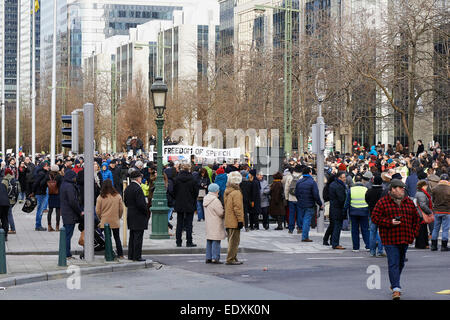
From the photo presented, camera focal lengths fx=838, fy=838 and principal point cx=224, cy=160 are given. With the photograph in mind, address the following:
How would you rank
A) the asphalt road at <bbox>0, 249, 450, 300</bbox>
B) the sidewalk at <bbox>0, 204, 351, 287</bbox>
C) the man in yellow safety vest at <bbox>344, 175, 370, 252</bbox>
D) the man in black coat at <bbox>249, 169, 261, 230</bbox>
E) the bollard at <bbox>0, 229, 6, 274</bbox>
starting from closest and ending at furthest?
the asphalt road at <bbox>0, 249, 450, 300</bbox> < the bollard at <bbox>0, 229, 6, 274</bbox> < the sidewalk at <bbox>0, 204, 351, 287</bbox> < the man in yellow safety vest at <bbox>344, 175, 370, 252</bbox> < the man in black coat at <bbox>249, 169, 261, 230</bbox>

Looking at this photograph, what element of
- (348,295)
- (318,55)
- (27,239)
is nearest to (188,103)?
(318,55)

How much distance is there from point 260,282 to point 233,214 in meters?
2.67

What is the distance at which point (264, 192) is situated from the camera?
2370 cm

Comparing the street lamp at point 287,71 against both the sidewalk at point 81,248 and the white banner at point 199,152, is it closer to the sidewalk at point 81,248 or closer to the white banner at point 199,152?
the white banner at point 199,152

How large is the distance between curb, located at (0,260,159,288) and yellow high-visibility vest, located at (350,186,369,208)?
15.4ft

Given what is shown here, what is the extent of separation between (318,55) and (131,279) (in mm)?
34649

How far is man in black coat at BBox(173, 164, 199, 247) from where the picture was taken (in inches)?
717

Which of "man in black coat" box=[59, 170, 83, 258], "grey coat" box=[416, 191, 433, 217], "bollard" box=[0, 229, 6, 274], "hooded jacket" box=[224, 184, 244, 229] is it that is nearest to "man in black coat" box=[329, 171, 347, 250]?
"grey coat" box=[416, 191, 433, 217]

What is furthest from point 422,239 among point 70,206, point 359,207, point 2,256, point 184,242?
point 2,256

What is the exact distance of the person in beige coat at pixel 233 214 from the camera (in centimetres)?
1563

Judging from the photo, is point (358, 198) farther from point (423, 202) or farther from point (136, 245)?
point (136, 245)

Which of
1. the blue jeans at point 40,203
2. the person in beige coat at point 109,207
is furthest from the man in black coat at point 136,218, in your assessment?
the blue jeans at point 40,203

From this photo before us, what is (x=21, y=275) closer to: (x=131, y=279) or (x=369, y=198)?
(x=131, y=279)

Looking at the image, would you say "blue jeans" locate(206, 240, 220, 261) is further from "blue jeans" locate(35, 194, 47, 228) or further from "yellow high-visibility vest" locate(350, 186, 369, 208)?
"blue jeans" locate(35, 194, 47, 228)
